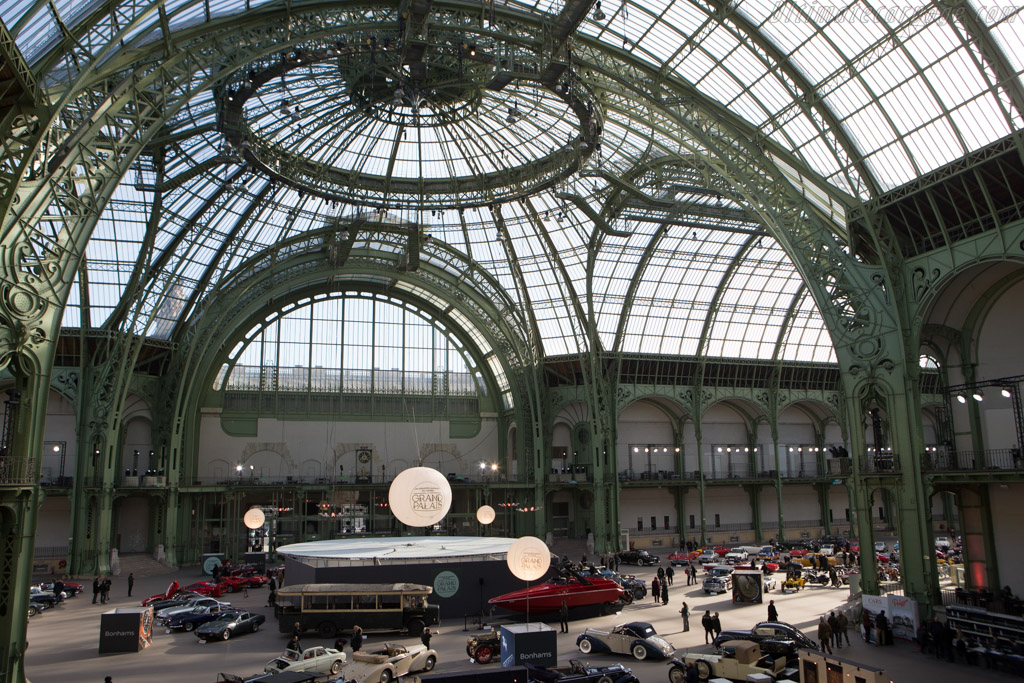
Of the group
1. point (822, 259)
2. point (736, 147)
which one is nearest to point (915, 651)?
point (822, 259)

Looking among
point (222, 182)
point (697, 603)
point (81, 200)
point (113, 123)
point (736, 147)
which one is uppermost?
point (222, 182)

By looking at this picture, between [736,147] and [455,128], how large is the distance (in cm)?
1846

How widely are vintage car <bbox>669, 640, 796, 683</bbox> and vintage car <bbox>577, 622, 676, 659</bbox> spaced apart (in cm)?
249

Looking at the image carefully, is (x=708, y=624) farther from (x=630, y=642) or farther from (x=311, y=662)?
(x=311, y=662)

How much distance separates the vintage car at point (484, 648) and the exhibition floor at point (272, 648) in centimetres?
44

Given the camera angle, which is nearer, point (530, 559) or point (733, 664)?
point (733, 664)

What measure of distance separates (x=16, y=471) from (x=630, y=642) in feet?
67.6

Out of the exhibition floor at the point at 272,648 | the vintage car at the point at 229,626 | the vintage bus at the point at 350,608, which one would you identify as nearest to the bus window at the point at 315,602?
the vintage bus at the point at 350,608

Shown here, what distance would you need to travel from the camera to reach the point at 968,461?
34.2 metres

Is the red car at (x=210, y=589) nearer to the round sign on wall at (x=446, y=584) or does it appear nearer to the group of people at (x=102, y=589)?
the group of people at (x=102, y=589)

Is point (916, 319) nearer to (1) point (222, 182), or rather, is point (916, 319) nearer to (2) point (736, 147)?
Result: (2) point (736, 147)

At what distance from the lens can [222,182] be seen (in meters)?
49.6

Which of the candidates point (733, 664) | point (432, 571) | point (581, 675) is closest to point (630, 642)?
point (733, 664)

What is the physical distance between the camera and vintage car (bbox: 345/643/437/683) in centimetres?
2323
